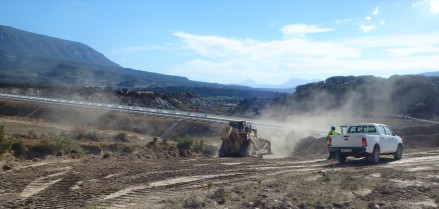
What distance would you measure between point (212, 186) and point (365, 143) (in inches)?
334

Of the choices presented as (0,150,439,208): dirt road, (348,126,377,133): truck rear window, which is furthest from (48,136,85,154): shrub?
(348,126,377,133): truck rear window

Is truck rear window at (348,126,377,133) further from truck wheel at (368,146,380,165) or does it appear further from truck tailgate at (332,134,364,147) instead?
truck tailgate at (332,134,364,147)

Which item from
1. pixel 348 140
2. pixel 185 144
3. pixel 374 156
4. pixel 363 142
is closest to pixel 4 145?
pixel 185 144

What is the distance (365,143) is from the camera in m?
19.2

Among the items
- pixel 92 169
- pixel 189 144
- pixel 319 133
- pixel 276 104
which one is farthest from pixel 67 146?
pixel 276 104

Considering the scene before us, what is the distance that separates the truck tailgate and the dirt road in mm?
1942

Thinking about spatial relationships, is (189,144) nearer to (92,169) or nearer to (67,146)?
(67,146)

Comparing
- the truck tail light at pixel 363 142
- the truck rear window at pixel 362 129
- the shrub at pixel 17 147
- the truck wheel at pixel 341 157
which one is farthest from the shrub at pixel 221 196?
the shrub at pixel 17 147

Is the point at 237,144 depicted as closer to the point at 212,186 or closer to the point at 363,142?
the point at 363,142

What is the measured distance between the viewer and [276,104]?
283 ft

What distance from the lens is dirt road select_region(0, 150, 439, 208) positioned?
444 inches

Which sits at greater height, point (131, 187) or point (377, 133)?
point (377, 133)

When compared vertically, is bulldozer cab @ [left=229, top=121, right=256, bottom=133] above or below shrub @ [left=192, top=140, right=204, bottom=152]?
above

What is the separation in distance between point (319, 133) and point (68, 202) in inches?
1342
